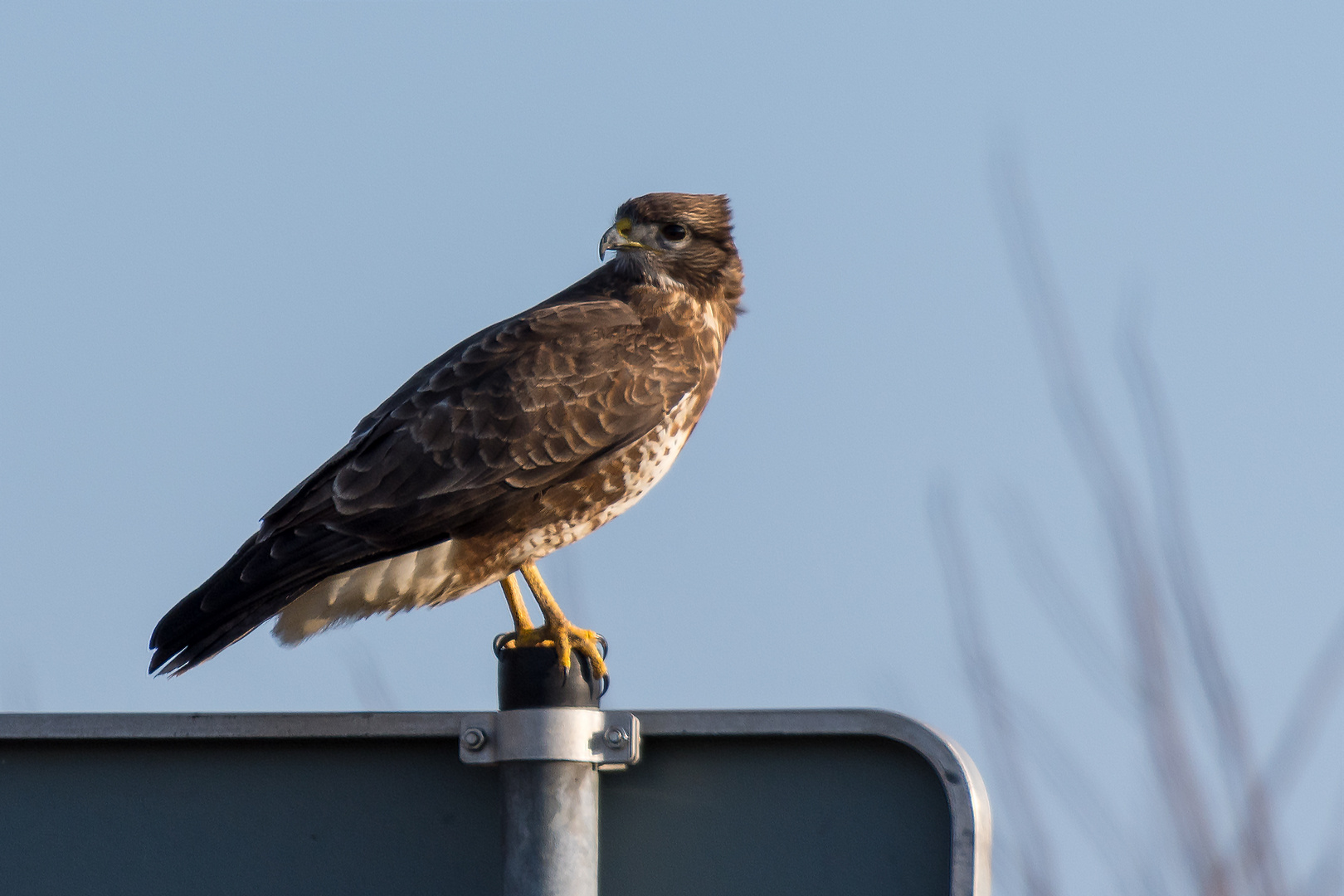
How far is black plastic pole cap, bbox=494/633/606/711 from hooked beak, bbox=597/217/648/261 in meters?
2.83

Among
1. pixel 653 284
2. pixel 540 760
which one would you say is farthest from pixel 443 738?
pixel 653 284

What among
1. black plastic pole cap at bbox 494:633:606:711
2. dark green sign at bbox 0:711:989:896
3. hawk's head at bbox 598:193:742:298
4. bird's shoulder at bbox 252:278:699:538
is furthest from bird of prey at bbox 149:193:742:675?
black plastic pole cap at bbox 494:633:606:711

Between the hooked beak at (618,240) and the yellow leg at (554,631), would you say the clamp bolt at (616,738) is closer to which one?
the yellow leg at (554,631)

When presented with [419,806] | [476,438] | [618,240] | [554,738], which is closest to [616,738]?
[554,738]

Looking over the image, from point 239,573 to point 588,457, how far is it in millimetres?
1071

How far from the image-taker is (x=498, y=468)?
387 centimetres

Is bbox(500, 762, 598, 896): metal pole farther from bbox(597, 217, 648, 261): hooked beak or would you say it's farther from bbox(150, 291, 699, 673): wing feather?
bbox(597, 217, 648, 261): hooked beak

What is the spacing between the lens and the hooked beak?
4633 mm

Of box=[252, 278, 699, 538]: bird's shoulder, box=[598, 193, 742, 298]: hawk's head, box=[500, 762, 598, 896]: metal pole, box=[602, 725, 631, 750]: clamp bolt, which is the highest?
box=[598, 193, 742, 298]: hawk's head

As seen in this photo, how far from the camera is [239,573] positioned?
10.5 ft

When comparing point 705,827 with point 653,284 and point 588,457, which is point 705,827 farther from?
point 653,284

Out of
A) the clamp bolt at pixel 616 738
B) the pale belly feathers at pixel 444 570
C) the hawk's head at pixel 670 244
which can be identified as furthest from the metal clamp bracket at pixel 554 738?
the hawk's head at pixel 670 244

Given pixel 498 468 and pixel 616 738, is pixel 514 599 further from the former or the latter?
pixel 616 738

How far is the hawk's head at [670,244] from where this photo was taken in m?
4.67
